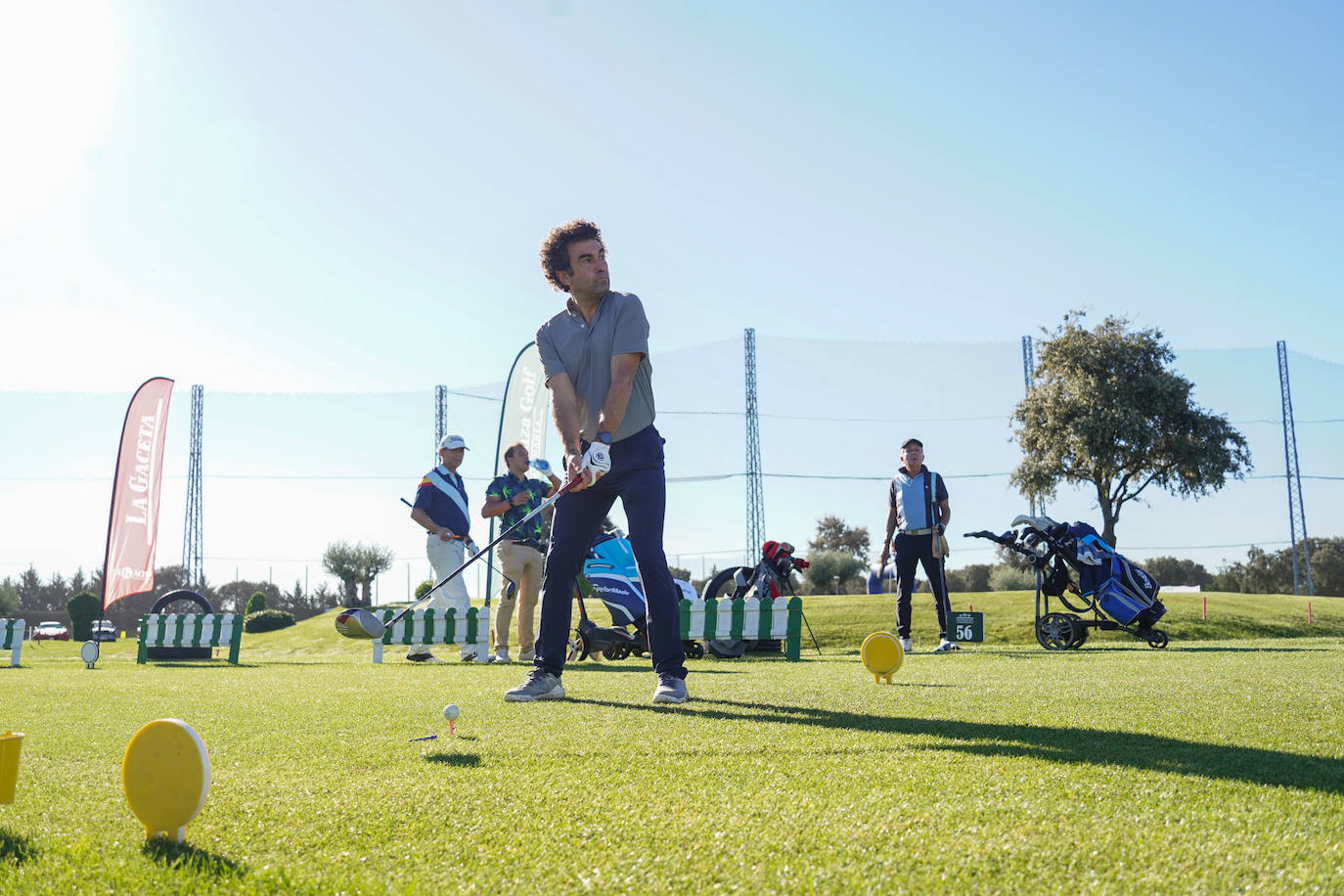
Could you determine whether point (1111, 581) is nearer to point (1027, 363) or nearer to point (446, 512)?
point (446, 512)

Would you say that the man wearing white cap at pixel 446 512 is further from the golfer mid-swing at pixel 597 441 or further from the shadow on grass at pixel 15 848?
the shadow on grass at pixel 15 848

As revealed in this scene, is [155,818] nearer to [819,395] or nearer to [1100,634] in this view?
[1100,634]

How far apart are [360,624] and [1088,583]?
778 cm

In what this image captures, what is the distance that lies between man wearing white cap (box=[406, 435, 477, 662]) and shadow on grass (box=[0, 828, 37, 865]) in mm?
7610

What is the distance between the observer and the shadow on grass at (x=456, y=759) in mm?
2439

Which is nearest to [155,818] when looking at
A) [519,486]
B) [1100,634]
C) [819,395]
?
[519,486]

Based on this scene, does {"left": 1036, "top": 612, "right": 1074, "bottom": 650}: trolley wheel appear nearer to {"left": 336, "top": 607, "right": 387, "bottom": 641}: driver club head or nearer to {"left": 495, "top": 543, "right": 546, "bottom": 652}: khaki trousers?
{"left": 495, "top": 543, "right": 546, "bottom": 652}: khaki trousers

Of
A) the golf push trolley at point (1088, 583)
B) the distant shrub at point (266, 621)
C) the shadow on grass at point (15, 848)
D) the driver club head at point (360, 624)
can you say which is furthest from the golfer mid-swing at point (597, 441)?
the distant shrub at point (266, 621)

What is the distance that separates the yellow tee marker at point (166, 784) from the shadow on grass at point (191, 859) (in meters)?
0.03

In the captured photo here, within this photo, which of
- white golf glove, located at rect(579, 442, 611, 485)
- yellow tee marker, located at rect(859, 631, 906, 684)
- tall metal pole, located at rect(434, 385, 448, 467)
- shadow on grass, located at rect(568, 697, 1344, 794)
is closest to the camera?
shadow on grass, located at rect(568, 697, 1344, 794)

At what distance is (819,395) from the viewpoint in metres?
38.0

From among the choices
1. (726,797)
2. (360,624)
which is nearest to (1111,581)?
(360,624)

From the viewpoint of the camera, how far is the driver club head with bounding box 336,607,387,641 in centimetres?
509

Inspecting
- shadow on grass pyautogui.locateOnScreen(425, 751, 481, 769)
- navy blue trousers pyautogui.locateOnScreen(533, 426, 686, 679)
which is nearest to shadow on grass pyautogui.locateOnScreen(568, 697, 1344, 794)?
navy blue trousers pyautogui.locateOnScreen(533, 426, 686, 679)
